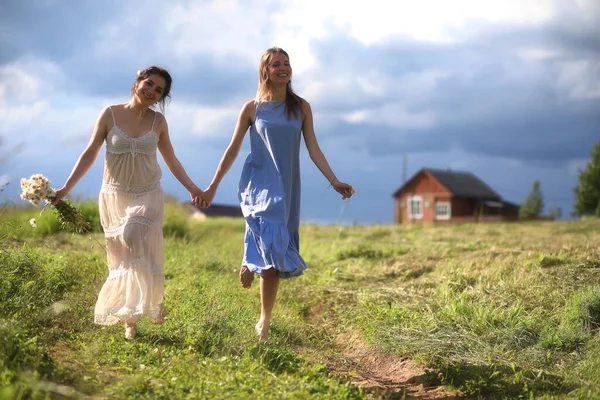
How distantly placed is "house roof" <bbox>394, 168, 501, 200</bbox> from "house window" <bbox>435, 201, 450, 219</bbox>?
0.85 meters

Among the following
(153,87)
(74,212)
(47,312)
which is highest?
(153,87)

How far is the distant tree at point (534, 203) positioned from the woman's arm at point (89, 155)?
4433cm

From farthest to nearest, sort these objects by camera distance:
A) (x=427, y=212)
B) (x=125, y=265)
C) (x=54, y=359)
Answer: (x=427, y=212) < (x=125, y=265) < (x=54, y=359)

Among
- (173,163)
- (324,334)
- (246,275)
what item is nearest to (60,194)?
(173,163)

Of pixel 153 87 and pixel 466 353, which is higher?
pixel 153 87

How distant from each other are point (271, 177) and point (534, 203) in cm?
4536

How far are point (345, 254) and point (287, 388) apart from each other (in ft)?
22.2

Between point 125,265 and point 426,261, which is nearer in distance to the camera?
point 125,265

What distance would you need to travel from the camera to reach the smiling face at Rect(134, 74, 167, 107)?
5.48 metres

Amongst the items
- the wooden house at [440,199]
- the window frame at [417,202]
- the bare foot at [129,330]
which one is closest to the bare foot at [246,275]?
the bare foot at [129,330]

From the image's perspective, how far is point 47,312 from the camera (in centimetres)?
565

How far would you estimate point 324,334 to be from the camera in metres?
6.93

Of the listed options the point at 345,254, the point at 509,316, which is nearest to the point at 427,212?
the point at 345,254

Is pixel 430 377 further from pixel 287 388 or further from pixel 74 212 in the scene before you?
pixel 74 212
